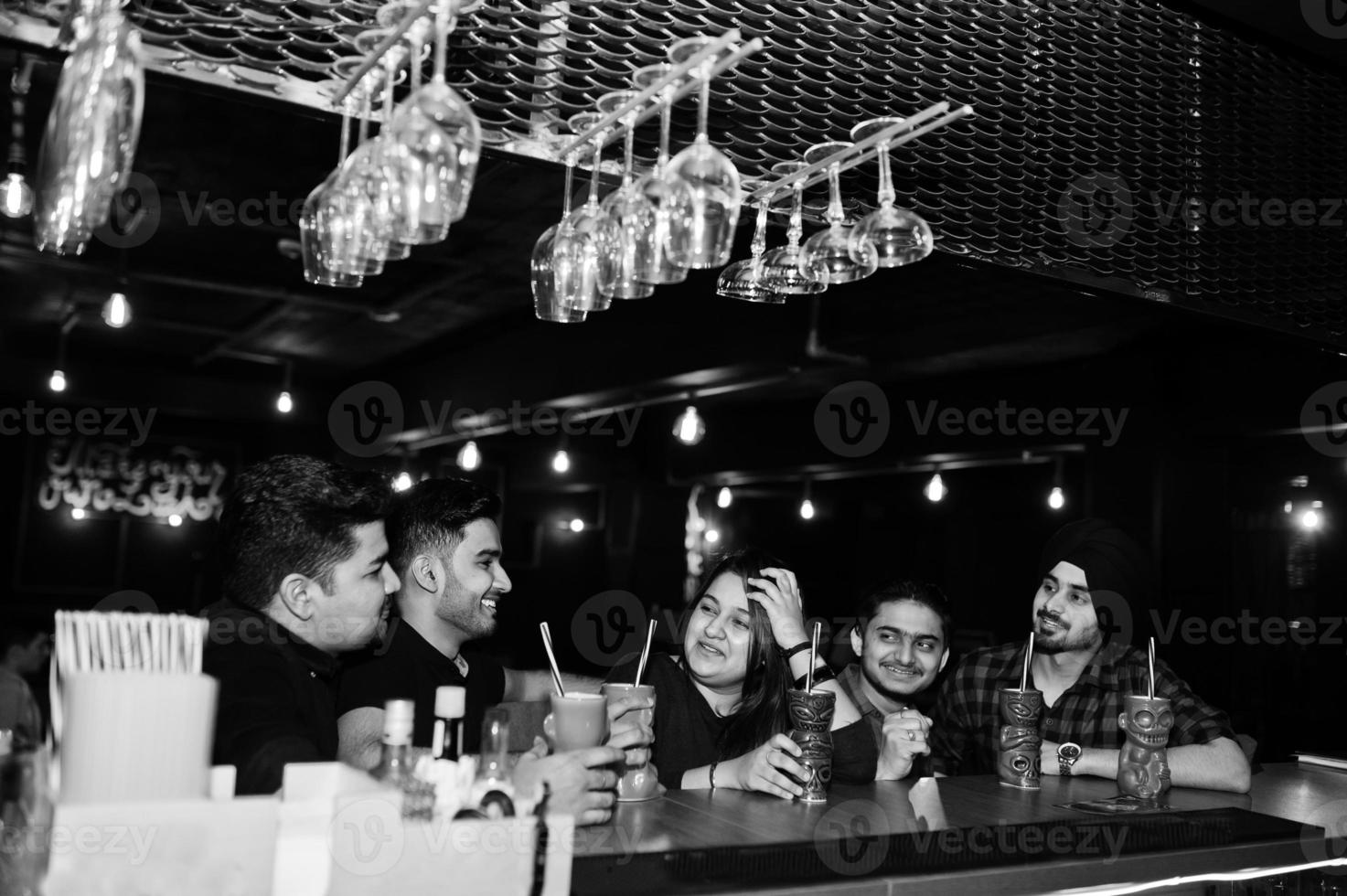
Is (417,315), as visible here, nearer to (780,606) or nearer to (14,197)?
(14,197)

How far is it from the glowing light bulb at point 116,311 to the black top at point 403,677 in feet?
8.99

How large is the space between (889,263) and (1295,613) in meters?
5.67

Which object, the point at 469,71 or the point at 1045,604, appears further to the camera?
the point at 1045,604

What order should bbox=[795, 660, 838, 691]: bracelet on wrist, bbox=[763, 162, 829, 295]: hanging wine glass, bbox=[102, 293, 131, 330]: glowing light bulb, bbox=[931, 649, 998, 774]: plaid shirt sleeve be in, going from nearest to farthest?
bbox=[763, 162, 829, 295]: hanging wine glass < bbox=[795, 660, 838, 691]: bracelet on wrist < bbox=[931, 649, 998, 774]: plaid shirt sleeve < bbox=[102, 293, 131, 330]: glowing light bulb

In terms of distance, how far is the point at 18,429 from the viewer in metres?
4.84

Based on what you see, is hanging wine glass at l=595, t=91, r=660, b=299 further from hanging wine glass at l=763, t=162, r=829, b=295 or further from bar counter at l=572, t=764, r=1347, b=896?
bar counter at l=572, t=764, r=1347, b=896

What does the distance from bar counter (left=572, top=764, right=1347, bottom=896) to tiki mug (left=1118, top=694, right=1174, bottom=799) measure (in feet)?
0.20

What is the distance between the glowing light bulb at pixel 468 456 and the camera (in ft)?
20.5

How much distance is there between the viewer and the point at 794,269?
5.82 feet

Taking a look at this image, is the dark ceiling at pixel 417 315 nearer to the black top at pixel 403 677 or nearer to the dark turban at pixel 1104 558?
the dark turban at pixel 1104 558

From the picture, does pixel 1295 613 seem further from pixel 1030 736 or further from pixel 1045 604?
pixel 1030 736

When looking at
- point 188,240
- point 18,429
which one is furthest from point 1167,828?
point 18,429

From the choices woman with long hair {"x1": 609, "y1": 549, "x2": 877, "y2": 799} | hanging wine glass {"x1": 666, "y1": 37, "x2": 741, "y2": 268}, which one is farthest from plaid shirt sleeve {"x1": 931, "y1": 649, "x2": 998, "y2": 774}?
hanging wine glass {"x1": 666, "y1": 37, "x2": 741, "y2": 268}

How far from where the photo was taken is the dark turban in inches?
106
